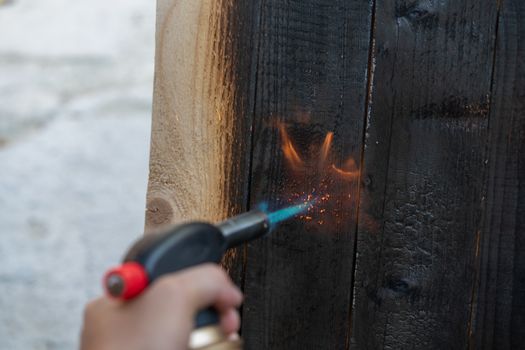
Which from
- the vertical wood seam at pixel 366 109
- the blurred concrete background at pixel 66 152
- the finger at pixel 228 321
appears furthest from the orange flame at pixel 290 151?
the blurred concrete background at pixel 66 152

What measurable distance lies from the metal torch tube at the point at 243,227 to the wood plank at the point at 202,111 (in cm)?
28

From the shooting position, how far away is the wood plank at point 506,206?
115 centimetres

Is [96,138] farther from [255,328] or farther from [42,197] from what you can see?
[255,328]

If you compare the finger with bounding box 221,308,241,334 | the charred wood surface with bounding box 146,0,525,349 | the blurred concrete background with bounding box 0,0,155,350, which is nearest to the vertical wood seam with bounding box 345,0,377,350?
the charred wood surface with bounding box 146,0,525,349

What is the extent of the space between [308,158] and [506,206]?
1.21 ft

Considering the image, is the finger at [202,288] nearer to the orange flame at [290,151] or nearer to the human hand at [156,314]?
the human hand at [156,314]

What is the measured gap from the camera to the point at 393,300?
48.5 inches

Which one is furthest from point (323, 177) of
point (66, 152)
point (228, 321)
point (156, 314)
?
point (66, 152)

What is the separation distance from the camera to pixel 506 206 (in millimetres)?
1165

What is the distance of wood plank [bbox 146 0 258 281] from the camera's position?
4.07ft

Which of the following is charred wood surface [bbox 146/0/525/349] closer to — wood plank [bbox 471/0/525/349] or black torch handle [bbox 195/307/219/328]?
wood plank [bbox 471/0/525/349]

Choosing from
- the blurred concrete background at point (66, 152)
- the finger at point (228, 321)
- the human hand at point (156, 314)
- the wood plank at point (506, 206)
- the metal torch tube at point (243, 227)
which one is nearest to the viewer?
the human hand at point (156, 314)

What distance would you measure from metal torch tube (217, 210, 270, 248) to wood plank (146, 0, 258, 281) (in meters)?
0.28

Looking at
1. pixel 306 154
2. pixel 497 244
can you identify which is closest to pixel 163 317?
pixel 306 154
